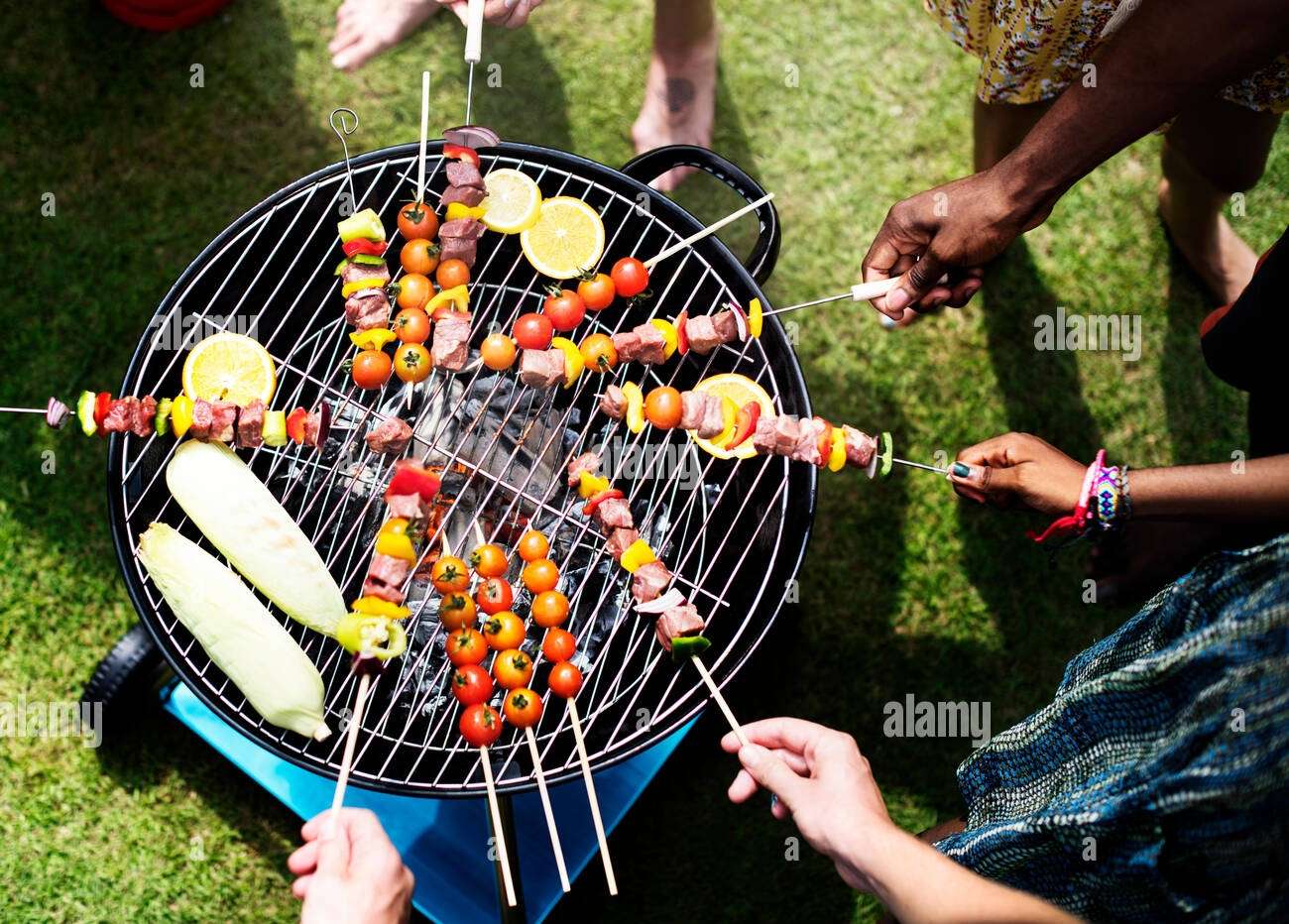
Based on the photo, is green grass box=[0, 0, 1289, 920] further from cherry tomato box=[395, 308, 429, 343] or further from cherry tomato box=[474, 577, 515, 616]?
cherry tomato box=[395, 308, 429, 343]

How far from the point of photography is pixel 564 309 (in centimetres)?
293

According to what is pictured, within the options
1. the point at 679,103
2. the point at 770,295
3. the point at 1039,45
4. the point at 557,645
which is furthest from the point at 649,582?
the point at 679,103

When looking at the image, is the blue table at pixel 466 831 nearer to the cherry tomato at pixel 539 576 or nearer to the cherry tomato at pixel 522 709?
the cherry tomato at pixel 522 709

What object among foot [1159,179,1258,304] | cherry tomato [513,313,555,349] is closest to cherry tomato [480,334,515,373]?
cherry tomato [513,313,555,349]

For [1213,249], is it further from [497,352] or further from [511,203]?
[497,352]

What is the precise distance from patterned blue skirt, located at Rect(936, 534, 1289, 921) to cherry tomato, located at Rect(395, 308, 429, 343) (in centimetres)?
204

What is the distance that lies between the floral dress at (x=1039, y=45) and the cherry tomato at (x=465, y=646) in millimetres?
2405

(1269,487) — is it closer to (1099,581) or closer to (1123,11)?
(1123,11)

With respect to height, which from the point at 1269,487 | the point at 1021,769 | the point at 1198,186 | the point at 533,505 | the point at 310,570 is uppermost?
the point at 1198,186

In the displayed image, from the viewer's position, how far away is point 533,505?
3104 mm

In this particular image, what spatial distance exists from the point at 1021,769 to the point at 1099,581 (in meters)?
1.77

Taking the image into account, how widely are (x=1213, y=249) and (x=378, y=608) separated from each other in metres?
3.96

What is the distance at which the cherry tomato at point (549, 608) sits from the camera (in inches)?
112

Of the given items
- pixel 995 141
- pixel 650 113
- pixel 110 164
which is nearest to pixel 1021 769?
pixel 995 141
